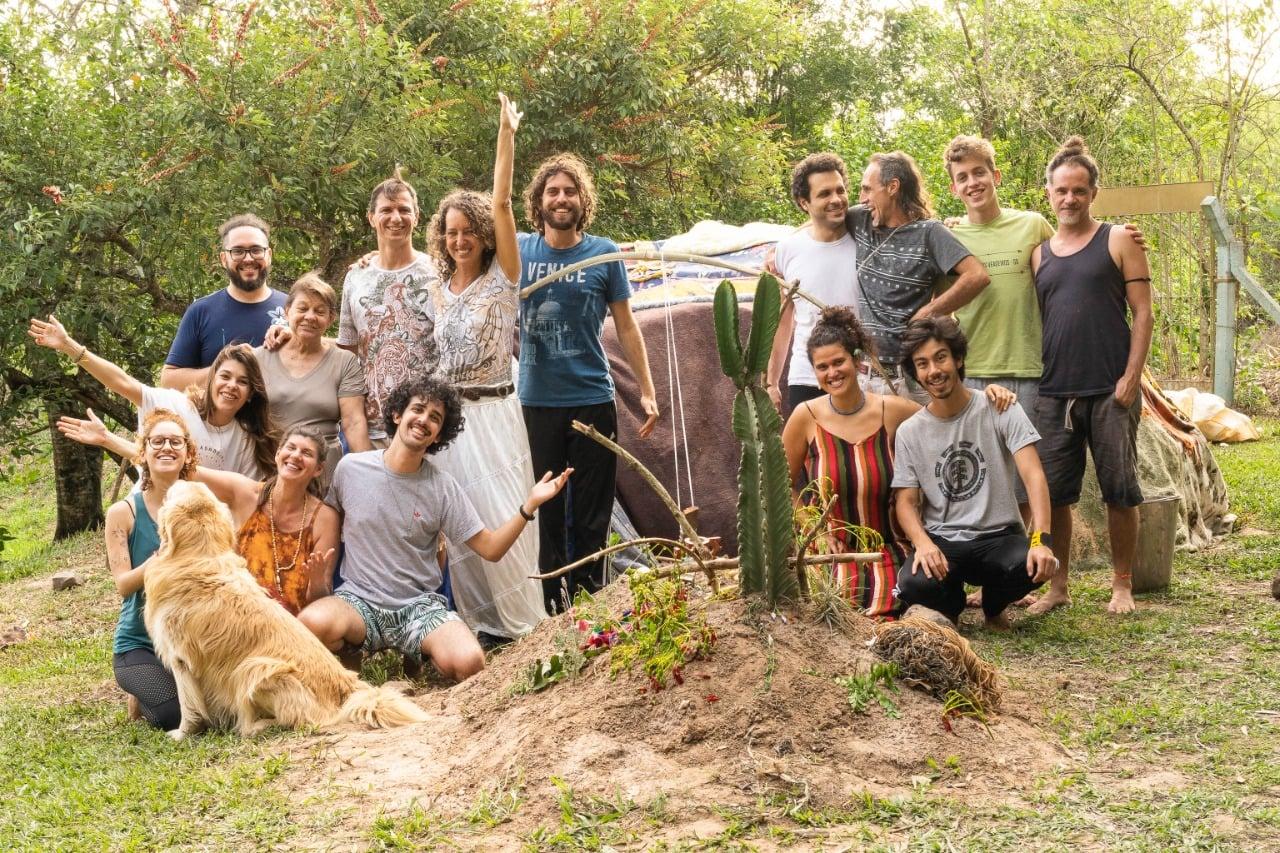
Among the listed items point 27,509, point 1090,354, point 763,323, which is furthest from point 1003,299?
point 27,509

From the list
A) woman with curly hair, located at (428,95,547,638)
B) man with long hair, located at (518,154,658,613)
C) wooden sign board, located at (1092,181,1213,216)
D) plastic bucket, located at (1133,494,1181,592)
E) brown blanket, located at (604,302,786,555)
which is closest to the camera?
woman with curly hair, located at (428,95,547,638)

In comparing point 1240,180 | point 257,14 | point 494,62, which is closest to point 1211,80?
point 1240,180

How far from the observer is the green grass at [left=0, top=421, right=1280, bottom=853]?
3268mm

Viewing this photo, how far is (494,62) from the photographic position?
31.7 feet

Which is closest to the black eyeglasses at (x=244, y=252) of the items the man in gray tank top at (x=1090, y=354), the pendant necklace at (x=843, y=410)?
the pendant necklace at (x=843, y=410)

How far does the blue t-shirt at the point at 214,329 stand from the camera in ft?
18.6

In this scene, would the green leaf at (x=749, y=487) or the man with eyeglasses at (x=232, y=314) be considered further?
the man with eyeglasses at (x=232, y=314)

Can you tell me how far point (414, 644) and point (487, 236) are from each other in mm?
1729

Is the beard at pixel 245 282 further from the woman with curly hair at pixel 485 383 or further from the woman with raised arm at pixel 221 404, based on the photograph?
the woman with curly hair at pixel 485 383

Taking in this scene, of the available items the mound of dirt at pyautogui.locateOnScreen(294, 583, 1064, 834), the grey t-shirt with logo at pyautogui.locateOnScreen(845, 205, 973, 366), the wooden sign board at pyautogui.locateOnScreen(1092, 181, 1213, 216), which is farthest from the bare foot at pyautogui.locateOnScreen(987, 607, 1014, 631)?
the wooden sign board at pyautogui.locateOnScreen(1092, 181, 1213, 216)

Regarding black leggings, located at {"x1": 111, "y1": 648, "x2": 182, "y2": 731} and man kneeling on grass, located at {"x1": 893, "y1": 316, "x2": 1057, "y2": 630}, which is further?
man kneeling on grass, located at {"x1": 893, "y1": 316, "x2": 1057, "y2": 630}

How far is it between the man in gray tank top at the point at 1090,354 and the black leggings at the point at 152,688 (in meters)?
3.65

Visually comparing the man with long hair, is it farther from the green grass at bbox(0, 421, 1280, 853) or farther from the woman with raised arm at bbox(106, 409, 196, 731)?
the woman with raised arm at bbox(106, 409, 196, 731)

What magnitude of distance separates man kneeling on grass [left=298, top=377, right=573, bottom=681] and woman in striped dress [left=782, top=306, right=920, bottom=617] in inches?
45.0
